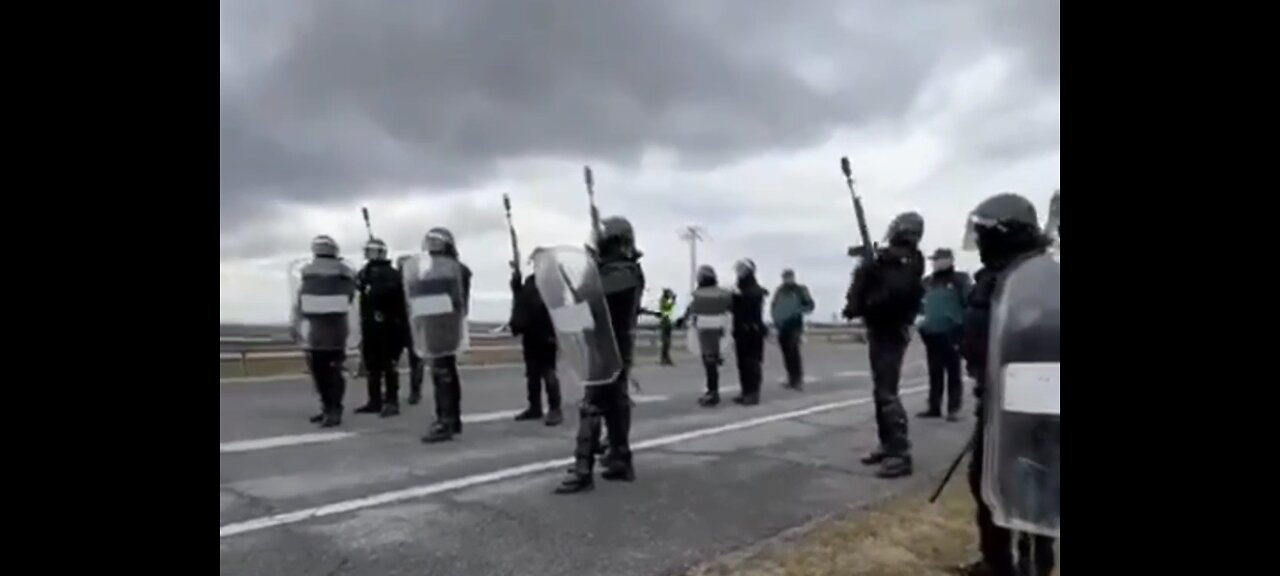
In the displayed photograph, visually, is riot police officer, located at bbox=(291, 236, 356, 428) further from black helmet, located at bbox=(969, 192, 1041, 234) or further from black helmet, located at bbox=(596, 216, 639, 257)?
black helmet, located at bbox=(969, 192, 1041, 234)

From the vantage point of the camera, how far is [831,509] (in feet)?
17.8

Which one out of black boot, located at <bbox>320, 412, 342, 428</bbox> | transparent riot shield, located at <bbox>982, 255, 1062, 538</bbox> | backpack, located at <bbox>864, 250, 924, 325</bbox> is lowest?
black boot, located at <bbox>320, 412, 342, 428</bbox>

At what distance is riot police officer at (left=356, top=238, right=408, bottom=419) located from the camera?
1006 centimetres

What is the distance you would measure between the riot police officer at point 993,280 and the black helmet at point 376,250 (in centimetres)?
759

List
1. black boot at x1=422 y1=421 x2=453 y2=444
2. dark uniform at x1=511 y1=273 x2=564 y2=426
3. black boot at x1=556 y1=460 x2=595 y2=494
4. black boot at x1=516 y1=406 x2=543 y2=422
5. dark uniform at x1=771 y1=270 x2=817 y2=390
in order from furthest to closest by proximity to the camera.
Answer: dark uniform at x1=771 y1=270 x2=817 y2=390 → black boot at x1=516 y1=406 x2=543 y2=422 → dark uniform at x1=511 y1=273 x2=564 y2=426 → black boot at x1=422 y1=421 x2=453 y2=444 → black boot at x1=556 y1=460 x2=595 y2=494

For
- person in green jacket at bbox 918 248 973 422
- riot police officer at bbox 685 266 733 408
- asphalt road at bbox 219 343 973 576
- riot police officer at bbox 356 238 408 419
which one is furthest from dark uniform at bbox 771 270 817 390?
riot police officer at bbox 356 238 408 419

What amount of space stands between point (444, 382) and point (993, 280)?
547 centimetres

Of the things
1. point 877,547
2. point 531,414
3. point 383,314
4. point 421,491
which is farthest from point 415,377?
point 877,547

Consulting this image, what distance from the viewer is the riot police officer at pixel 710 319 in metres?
11.9

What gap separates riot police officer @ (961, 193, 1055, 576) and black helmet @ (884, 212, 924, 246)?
275 centimetres

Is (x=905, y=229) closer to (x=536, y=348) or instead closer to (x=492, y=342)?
(x=536, y=348)
